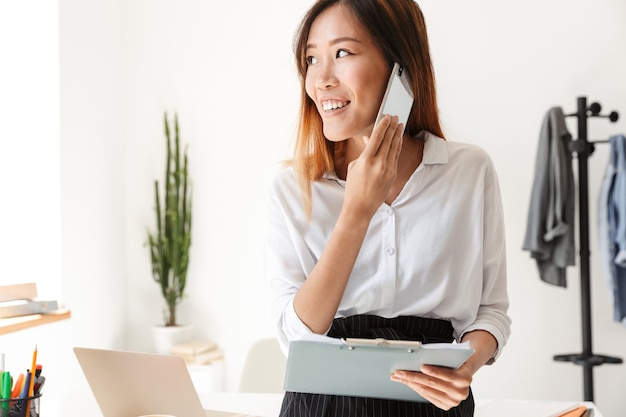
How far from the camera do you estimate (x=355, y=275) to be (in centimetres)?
124

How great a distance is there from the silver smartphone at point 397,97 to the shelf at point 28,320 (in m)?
1.68

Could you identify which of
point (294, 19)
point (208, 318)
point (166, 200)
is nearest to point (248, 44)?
point (294, 19)

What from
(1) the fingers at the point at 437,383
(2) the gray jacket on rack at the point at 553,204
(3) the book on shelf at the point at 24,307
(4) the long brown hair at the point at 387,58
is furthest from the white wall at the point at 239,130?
(1) the fingers at the point at 437,383

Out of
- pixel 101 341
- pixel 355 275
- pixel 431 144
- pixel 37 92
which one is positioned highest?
pixel 37 92

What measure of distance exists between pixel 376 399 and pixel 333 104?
1.58 feet

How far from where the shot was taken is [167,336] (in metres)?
3.89

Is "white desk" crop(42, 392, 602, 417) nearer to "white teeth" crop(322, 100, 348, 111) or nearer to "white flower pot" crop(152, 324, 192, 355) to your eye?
"white teeth" crop(322, 100, 348, 111)

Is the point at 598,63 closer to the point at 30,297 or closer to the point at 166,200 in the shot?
the point at 166,200

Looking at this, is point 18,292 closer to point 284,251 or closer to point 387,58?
point 284,251

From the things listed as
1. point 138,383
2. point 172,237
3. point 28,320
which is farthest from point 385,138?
point 172,237

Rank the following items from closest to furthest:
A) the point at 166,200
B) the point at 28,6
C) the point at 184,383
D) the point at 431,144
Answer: the point at 184,383 < the point at 431,144 < the point at 28,6 < the point at 166,200

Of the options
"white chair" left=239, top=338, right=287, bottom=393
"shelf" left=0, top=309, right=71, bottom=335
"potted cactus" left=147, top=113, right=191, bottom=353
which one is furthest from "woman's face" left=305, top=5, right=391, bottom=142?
"potted cactus" left=147, top=113, right=191, bottom=353

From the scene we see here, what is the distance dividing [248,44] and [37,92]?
1277mm

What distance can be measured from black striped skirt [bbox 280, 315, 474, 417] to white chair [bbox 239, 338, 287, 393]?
992 mm
